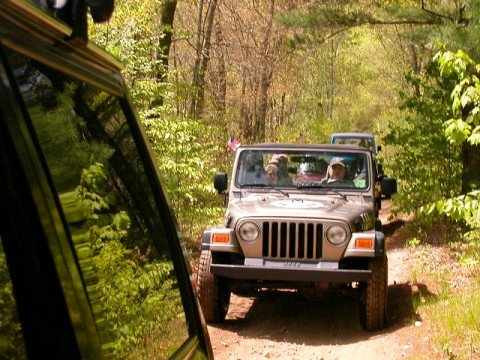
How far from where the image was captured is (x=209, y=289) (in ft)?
26.4

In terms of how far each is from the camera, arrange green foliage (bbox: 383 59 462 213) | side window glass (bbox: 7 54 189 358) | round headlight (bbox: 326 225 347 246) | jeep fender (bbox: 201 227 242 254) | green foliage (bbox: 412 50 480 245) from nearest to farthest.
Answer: side window glass (bbox: 7 54 189 358), green foliage (bbox: 412 50 480 245), round headlight (bbox: 326 225 347 246), jeep fender (bbox: 201 227 242 254), green foliage (bbox: 383 59 462 213)

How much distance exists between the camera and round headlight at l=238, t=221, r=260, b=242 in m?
8.00

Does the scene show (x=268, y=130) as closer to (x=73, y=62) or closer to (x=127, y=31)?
(x=127, y=31)

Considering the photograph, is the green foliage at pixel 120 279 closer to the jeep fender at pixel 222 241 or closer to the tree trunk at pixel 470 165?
the jeep fender at pixel 222 241

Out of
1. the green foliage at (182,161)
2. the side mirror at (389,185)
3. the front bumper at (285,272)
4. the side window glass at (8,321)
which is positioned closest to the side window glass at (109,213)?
the side window glass at (8,321)

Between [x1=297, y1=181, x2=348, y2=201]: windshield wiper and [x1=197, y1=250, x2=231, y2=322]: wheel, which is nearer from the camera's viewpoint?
[x1=197, y1=250, x2=231, y2=322]: wheel

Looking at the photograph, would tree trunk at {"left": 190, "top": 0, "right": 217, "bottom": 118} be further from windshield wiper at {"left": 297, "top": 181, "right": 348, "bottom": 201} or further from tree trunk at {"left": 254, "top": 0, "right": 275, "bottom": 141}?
windshield wiper at {"left": 297, "top": 181, "right": 348, "bottom": 201}

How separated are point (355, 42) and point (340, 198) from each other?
33.4 meters

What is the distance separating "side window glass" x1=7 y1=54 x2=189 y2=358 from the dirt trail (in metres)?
4.77

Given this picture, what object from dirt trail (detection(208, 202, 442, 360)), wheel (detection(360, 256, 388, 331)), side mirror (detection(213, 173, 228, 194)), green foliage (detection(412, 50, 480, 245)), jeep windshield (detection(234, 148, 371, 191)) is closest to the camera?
green foliage (detection(412, 50, 480, 245))

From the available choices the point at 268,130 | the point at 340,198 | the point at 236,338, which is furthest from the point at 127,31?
the point at 268,130

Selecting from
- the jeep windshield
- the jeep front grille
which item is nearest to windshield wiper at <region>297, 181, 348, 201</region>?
the jeep windshield

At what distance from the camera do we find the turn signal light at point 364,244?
25.5 ft

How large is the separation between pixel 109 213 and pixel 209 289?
6540 mm
